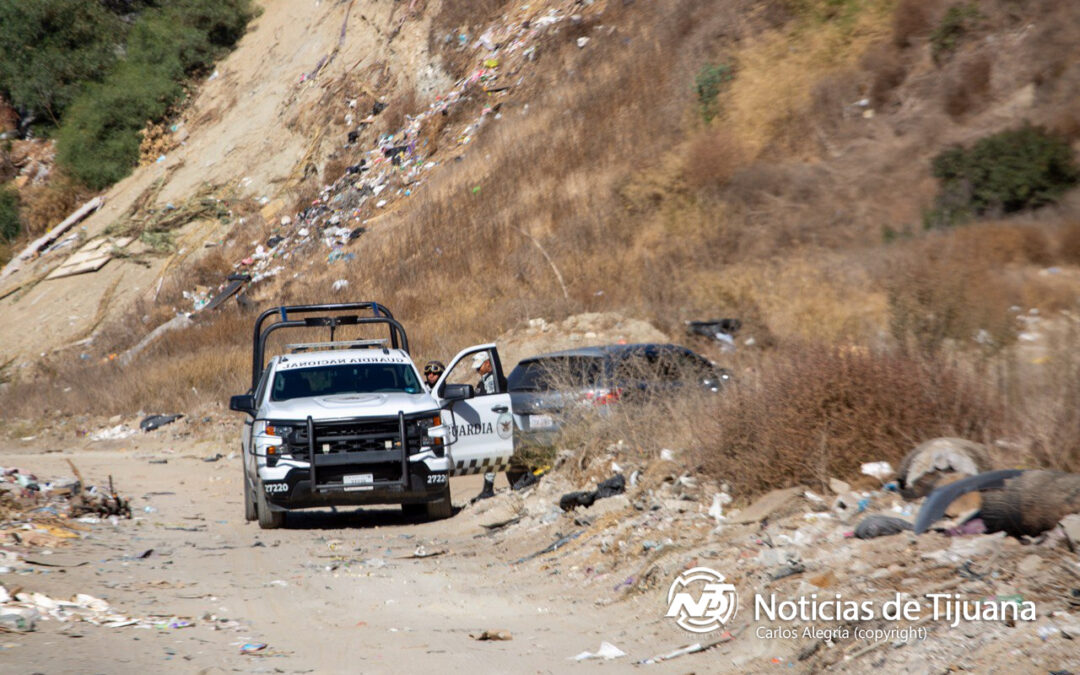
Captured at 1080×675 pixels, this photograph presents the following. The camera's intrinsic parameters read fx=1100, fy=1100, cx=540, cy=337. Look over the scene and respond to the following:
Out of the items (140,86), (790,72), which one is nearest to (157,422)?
(790,72)

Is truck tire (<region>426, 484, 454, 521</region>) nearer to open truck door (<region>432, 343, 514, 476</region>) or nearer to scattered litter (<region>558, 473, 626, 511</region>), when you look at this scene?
open truck door (<region>432, 343, 514, 476</region>)

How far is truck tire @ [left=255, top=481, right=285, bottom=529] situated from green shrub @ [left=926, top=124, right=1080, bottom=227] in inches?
647

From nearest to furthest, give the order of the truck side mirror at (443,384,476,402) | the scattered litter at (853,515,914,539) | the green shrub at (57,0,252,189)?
the scattered litter at (853,515,914,539), the truck side mirror at (443,384,476,402), the green shrub at (57,0,252,189)

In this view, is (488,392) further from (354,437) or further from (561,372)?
(354,437)

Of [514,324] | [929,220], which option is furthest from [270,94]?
[929,220]

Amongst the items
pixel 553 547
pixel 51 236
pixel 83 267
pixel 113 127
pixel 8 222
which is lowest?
pixel 553 547

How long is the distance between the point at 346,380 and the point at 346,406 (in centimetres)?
121

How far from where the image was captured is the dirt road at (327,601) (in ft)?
19.4

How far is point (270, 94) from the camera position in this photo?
45594mm

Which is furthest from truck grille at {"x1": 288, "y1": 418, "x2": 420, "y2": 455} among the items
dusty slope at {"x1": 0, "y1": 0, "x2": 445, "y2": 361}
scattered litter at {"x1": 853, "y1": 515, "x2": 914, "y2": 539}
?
dusty slope at {"x1": 0, "y1": 0, "x2": 445, "y2": 361}

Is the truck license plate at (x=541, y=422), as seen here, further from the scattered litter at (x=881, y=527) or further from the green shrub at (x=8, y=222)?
the green shrub at (x=8, y=222)

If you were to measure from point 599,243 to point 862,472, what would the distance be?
20050 millimetres

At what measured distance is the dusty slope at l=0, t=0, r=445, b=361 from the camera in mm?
38812

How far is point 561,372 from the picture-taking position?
12.0 metres
